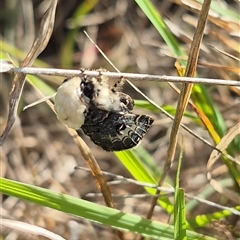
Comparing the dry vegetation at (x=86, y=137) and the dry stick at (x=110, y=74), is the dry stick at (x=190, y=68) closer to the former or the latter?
the dry stick at (x=110, y=74)

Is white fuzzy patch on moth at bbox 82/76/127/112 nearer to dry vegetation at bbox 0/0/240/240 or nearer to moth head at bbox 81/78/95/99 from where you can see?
moth head at bbox 81/78/95/99

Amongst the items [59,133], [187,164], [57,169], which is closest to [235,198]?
[187,164]

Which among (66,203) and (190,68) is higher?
(190,68)

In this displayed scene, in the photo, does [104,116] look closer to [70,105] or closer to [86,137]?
[70,105]

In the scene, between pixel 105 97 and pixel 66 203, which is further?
pixel 66 203

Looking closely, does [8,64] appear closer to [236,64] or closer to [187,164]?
[236,64]

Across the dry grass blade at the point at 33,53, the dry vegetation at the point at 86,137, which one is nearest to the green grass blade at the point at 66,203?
the dry grass blade at the point at 33,53

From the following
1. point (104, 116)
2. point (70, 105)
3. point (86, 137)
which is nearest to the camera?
point (70, 105)

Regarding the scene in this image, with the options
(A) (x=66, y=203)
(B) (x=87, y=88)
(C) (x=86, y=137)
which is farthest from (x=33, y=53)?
(C) (x=86, y=137)
